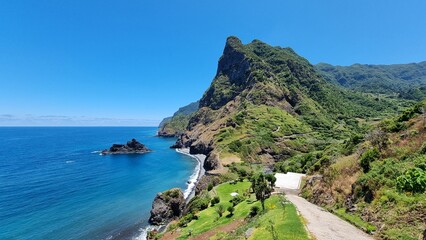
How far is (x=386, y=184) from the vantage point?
27.2 meters

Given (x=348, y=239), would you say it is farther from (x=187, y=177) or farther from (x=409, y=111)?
(x=187, y=177)

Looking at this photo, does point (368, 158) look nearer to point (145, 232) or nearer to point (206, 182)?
point (145, 232)

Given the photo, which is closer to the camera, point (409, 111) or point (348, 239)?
point (348, 239)

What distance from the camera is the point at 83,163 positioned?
5118 inches

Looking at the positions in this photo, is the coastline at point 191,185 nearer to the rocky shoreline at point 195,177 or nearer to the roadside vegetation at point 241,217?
the rocky shoreline at point 195,177

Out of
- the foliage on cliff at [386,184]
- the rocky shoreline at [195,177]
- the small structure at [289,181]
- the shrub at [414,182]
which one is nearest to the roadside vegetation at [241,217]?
the small structure at [289,181]

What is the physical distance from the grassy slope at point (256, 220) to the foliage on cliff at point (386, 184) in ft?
20.6

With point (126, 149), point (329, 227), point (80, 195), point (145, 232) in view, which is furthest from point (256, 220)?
point (126, 149)

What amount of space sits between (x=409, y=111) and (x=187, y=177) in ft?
248

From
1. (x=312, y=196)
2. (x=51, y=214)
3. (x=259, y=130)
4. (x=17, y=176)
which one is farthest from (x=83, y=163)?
(x=312, y=196)

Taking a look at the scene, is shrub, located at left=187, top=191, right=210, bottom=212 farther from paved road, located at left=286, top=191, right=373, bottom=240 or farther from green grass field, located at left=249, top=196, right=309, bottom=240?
paved road, located at left=286, top=191, right=373, bottom=240

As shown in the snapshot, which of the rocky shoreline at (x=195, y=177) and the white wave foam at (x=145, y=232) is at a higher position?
the rocky shoreline at (x=195, y=177)

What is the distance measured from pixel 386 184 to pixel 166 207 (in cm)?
4400

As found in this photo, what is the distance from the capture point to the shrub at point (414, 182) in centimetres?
2106
